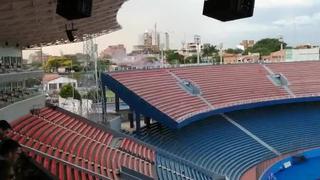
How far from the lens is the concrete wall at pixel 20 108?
31.8 ft

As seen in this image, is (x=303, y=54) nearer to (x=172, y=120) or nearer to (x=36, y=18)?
(x=172, y=120)

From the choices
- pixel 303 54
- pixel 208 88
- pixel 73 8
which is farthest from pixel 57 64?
→ pixel 73 8

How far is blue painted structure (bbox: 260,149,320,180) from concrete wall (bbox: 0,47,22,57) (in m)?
10.1

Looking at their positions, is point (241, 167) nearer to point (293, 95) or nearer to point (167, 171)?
point (167, 171)

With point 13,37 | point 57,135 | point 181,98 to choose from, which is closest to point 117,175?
point 57,135

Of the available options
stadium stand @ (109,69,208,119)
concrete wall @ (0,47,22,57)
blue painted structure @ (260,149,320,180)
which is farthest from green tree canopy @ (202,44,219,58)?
concrete wall @ (0,47,22,57)

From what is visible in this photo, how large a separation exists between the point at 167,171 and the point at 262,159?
7131mm

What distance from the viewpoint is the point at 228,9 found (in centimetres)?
527

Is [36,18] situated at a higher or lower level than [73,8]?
higher

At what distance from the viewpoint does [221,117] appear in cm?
2172

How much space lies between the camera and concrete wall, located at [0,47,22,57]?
48.1 ft

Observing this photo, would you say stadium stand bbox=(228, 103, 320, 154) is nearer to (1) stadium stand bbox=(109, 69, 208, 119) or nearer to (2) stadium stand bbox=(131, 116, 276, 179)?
(2) stadium stand bbox=(131, 116, 276, 179)

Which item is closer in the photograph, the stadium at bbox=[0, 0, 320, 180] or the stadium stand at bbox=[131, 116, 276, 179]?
the stadium at bbox=[0, 0, 320, 180]

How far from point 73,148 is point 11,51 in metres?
6.44
